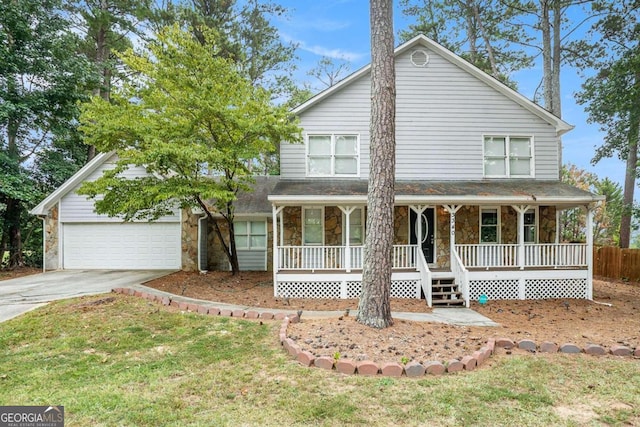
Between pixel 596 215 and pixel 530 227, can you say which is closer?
pixel 530 227

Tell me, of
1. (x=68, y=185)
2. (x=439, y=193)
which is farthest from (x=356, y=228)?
(x=68, y=185)

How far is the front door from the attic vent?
493 cm

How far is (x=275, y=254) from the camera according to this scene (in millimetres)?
9414

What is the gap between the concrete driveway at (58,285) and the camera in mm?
7500

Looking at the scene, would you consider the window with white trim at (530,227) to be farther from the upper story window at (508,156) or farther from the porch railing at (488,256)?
the porch railing at (488,256)

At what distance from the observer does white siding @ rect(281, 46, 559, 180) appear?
1128 centimetres

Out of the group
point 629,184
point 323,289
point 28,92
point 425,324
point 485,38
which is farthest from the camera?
point 485,38

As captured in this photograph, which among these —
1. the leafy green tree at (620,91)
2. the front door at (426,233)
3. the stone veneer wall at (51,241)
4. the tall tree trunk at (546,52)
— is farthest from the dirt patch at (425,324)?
the tall tree trunk at (546,52)

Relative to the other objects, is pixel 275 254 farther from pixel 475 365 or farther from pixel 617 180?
pixel 617 180

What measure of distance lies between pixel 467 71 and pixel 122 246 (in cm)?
1430

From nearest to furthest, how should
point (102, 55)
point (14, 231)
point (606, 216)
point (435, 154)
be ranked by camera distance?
1. point (435, 154)
2. point (14, 231)
3. point (102, 55)
4. point (606, 216)

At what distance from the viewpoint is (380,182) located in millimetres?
5754

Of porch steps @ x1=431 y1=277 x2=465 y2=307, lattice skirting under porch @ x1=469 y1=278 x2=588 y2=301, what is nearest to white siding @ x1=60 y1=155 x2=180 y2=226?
porch steps @ x1=431 y1=277 x2=465 y2=307

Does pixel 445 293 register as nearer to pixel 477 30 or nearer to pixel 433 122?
pixel 433 122
